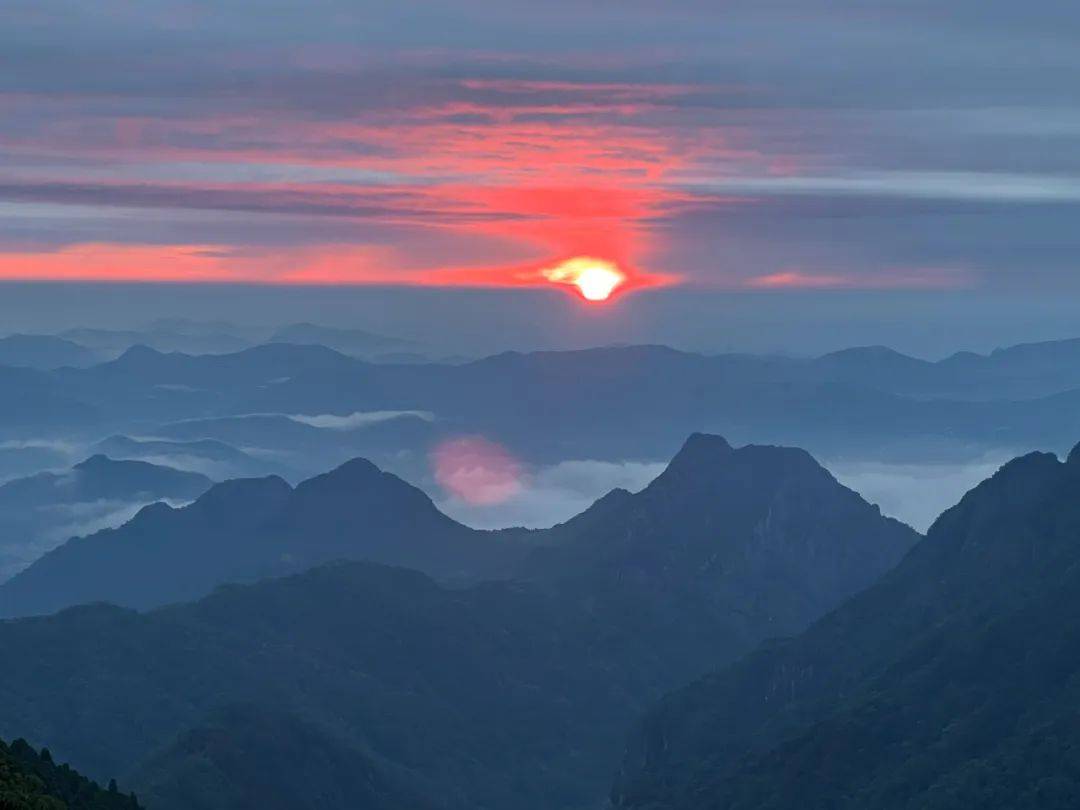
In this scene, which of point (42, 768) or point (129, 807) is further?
point (129, 807)
